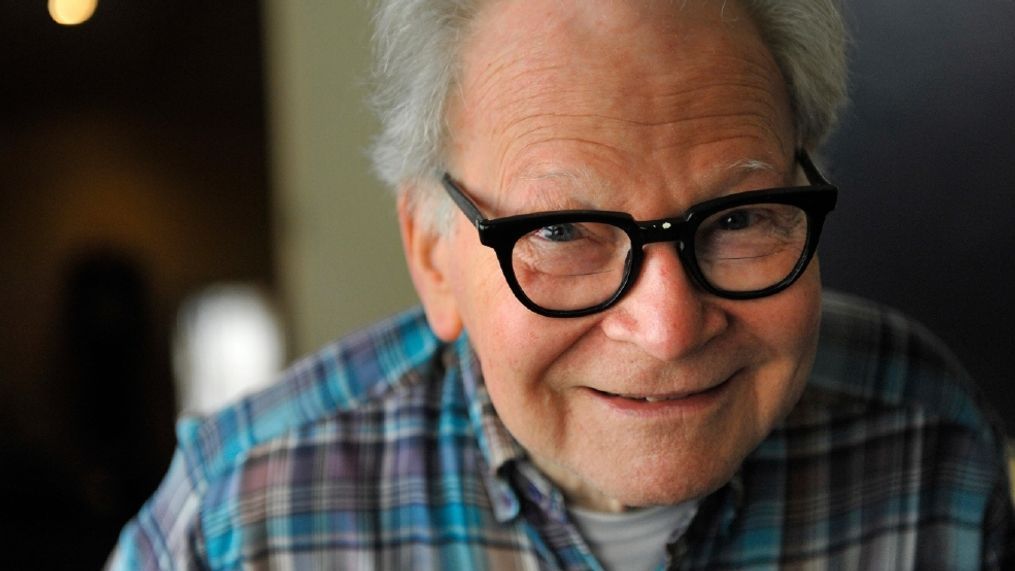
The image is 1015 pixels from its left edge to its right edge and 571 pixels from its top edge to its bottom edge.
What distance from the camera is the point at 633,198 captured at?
103 cm

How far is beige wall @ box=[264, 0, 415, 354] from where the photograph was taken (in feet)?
9.18

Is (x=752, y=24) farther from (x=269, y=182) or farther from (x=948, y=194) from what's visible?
(x=269, y=182)

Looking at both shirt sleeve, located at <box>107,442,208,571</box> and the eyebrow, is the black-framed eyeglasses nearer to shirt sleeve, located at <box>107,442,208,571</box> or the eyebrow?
the eyebrow

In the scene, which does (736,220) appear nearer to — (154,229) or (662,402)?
(662,402)

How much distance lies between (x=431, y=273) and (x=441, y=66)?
239 millimetres

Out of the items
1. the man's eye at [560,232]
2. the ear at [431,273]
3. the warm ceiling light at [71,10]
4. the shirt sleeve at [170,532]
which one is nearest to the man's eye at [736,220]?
the man's eye at [560,232]

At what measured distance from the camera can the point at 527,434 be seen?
3.74 feet

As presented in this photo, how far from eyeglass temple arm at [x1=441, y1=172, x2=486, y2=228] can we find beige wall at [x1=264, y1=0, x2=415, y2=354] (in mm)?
1646

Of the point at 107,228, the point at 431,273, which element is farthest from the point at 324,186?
the point at 431,273

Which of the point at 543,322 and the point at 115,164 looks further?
the point at 115,164

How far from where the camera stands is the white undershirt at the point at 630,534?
1.28m

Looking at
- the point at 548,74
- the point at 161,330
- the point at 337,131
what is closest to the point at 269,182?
the point at 337,131

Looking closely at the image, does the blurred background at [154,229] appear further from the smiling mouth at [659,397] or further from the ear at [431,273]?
the smiling mouth at [659,397]

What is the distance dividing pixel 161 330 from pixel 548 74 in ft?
7.25
